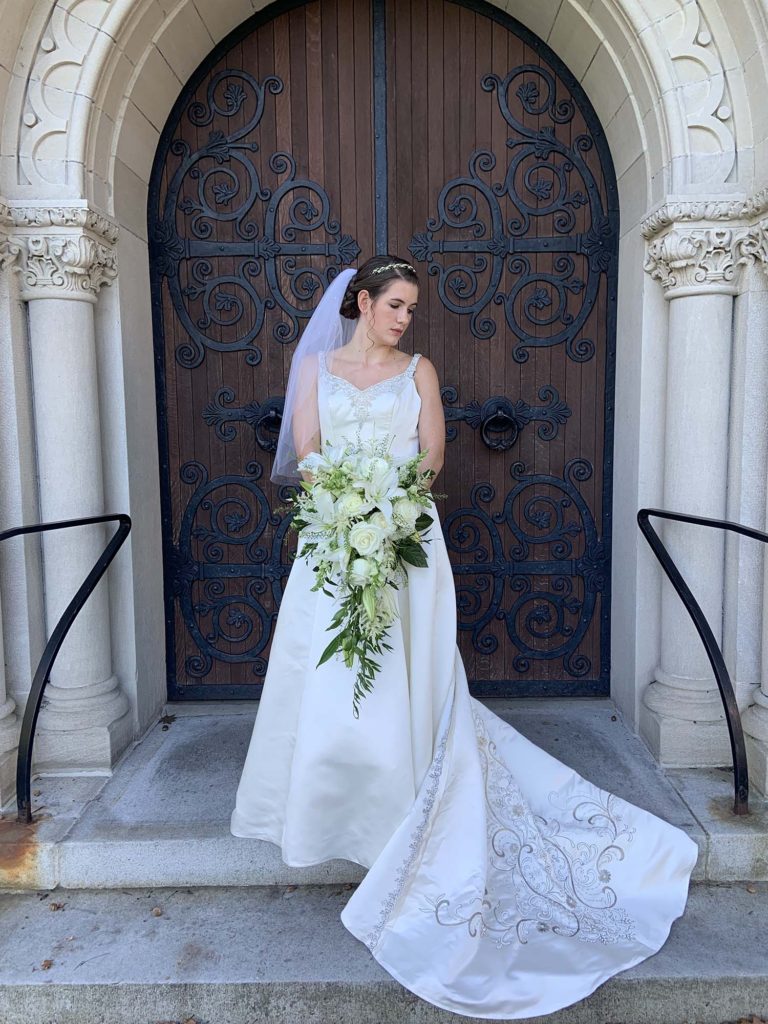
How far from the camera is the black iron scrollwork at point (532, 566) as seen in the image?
3650 millimetres

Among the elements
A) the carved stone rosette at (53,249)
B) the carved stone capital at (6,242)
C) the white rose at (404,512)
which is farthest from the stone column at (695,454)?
the carved stone capital at (6,242)

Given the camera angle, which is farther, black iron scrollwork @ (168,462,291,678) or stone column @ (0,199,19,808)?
black iron scrollwork @ (168,462,291,678)

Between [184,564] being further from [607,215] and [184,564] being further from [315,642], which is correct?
[607,215]

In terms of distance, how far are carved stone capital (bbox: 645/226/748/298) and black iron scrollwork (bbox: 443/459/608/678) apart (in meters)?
1.00

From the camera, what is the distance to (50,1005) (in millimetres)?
2102

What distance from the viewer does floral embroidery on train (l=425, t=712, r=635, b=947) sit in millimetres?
2145

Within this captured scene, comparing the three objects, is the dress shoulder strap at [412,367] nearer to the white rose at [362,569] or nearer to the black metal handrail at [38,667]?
the white rose at [362,569]

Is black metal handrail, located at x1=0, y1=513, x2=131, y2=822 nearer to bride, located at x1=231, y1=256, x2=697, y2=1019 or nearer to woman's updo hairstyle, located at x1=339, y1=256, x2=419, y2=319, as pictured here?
bride, located at x1=231, y1=256, x2=697, y2=1019

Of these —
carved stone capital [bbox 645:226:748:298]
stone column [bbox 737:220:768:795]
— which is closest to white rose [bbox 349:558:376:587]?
stone column [bbox 737:220:768:795]

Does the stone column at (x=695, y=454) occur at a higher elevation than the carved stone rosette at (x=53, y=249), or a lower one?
lower

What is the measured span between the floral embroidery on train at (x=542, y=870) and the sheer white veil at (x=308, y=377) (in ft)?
3.78

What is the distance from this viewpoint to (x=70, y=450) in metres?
2.99

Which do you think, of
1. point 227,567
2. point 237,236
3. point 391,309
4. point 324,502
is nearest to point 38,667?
point 227,567

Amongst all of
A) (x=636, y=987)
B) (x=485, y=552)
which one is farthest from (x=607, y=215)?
(x=636, y=987)
